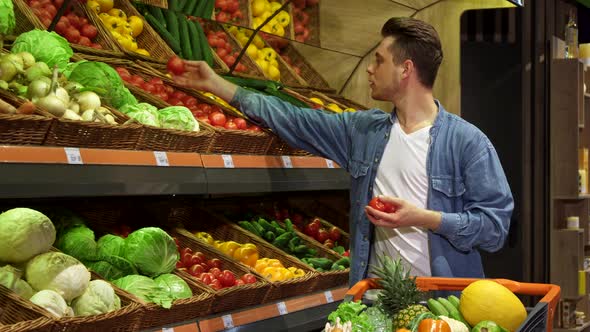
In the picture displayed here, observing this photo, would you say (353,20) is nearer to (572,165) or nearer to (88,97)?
(88,97)

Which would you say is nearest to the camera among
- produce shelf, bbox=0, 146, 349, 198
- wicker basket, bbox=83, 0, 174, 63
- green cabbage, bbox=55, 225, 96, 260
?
produce shelf, bbox=0, 146, 349, 198

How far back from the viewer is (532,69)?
6805 millimetres

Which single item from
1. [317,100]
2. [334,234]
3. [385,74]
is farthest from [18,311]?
[317,100]

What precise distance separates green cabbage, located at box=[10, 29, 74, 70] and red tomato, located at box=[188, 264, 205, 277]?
914 millimetres

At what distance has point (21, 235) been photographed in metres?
2.81

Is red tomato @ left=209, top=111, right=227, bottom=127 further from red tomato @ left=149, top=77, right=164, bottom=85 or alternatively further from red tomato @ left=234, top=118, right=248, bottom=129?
red tomato @ left=149, top=77, right=164, bottom=85

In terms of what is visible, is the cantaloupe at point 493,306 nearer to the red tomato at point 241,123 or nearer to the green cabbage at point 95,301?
the green cabbage at point 95,301

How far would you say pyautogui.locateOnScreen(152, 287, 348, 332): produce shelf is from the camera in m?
3.24

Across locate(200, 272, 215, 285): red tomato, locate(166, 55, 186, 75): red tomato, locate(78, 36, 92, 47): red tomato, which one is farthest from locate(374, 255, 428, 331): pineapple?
locate(78, 36, 92, 47): red tomato

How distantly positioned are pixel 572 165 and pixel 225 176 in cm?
494

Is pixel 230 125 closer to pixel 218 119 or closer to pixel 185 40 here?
pixel 218 119

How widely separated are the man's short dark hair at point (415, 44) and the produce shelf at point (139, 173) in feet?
2.33

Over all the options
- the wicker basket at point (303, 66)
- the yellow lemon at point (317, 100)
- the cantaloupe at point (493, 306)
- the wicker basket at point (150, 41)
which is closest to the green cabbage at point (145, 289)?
the cantaloupe at point (493, 306)

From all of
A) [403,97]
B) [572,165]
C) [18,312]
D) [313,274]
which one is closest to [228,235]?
[313,274]
